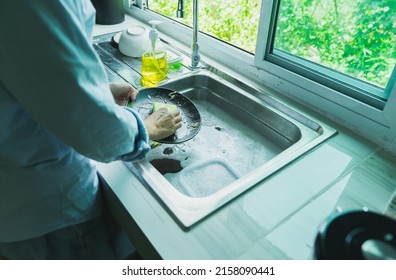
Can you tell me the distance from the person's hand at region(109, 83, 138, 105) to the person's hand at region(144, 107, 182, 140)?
5.4 inches

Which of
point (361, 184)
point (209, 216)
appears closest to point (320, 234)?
point (209, 216)

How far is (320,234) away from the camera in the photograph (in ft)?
1.31

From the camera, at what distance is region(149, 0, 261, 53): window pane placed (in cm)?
116

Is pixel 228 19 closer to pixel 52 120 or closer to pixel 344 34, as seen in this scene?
pixel 344 34

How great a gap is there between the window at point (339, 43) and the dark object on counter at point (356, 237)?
493 millimetres

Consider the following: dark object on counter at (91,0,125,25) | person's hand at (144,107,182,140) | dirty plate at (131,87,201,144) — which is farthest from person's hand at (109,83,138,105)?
dark object on counter at (91,0,125,25)

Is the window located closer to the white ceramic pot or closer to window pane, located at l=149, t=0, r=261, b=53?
window pane, located at l=149, t=0, r=261, b=53

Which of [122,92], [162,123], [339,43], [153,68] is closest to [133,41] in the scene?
[153,68]

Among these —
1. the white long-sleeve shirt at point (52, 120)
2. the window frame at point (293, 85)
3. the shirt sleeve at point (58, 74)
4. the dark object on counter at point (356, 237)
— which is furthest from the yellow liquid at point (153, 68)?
the dark object on counter at point (356, 237)

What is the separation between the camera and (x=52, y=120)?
0.50 metres

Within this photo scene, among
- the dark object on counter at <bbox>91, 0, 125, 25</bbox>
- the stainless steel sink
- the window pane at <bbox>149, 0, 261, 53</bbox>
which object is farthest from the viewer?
the dark object on counter at <bbox>91, 0, 125, 25</bbox>

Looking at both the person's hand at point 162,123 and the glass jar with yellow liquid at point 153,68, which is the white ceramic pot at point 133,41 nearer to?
the glass jar with yellow liquid at point 153,68

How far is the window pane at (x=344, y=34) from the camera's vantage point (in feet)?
2.52

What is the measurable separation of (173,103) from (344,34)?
555 millimetres
